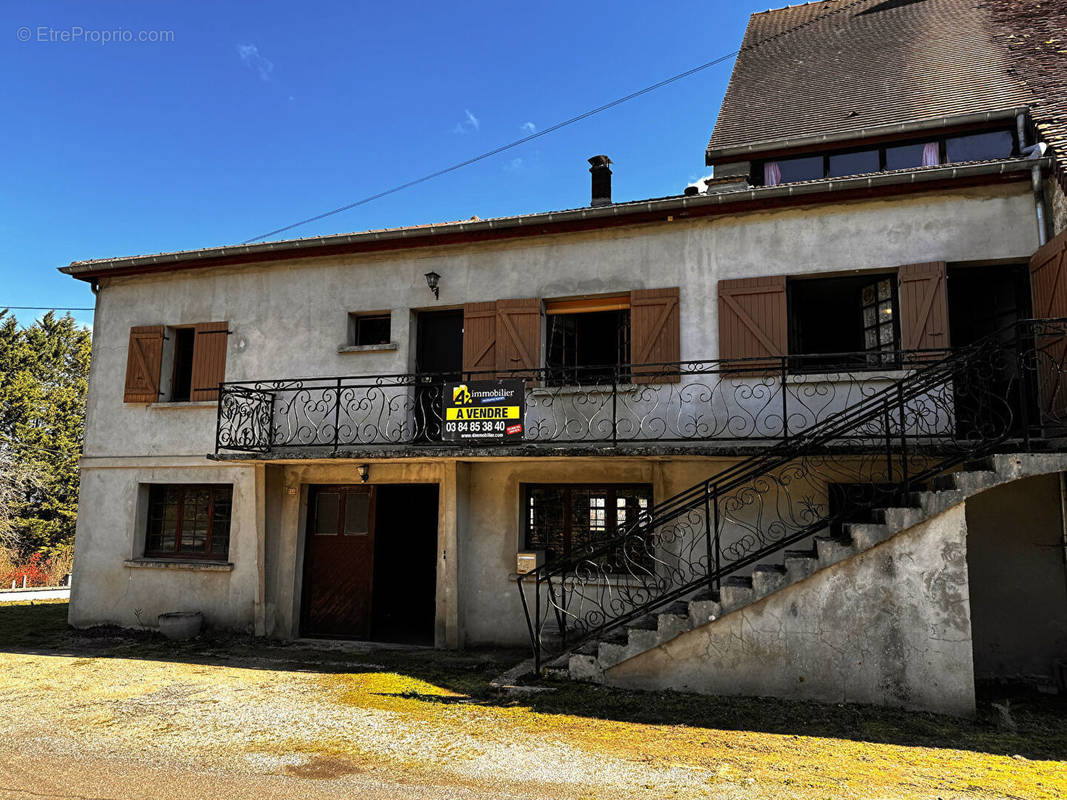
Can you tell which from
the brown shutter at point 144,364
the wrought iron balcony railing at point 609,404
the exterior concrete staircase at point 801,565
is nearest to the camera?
the exterior concrete staircase at point 801,565

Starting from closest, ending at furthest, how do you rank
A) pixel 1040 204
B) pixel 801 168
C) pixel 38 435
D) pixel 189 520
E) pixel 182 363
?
1. pixel 1040 204
2. pixel 801 168
3. pixel 189 520
4. pixel 182 363
5. pixel 38 435

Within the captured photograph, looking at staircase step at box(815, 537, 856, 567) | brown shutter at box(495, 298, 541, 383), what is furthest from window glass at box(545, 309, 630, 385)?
staircase step at box(815, 537, 856, 567)

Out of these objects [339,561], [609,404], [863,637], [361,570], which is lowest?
[863,637]

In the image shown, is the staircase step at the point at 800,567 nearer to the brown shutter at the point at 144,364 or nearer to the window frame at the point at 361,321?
the window frame at the point at 361,321

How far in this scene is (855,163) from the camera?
35.3ft

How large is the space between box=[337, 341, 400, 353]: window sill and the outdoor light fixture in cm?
93

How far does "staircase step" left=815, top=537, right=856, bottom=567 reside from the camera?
6.61 metres

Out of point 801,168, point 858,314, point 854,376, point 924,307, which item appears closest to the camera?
point 924,307

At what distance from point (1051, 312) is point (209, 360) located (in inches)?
438

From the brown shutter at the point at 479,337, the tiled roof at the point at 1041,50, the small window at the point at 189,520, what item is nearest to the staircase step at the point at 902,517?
the tiled roof at the point at 1041,50

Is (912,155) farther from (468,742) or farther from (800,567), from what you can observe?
(468,742)

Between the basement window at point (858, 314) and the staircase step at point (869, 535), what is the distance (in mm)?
2274

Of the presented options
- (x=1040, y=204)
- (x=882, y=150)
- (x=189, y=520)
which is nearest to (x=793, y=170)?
(x=882, y=150)

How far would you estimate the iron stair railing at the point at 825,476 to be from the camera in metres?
6.97
